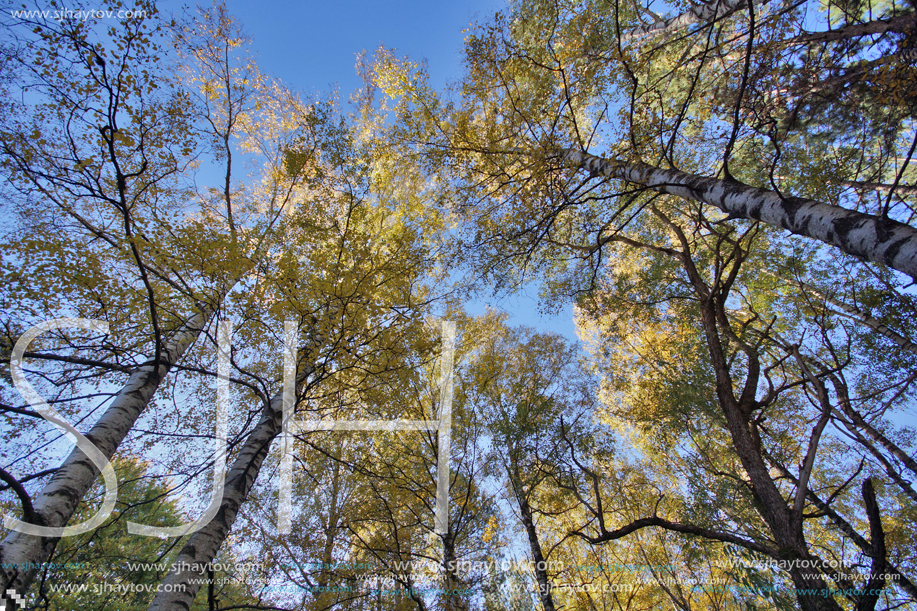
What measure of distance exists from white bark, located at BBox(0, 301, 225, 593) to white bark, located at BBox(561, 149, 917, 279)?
261 inches

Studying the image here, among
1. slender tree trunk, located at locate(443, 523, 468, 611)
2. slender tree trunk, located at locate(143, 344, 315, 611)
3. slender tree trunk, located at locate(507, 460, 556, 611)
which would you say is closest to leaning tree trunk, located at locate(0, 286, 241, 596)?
slender tree trunk, located at locate(143, 344, 315, 611)

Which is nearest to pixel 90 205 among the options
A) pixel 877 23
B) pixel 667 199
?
pixel 667 199

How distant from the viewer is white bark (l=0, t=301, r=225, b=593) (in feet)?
8.32

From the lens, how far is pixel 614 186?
6.76m

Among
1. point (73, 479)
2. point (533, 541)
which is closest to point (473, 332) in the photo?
point (533, 541)

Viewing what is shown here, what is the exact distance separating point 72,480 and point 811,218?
23.9 feet

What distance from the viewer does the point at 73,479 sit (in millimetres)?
3178

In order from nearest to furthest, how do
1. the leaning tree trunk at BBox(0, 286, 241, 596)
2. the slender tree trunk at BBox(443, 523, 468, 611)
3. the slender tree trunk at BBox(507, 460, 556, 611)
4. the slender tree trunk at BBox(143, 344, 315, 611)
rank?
the leaning tree trunk at BBox(0, 286, 241, 596)
the slender tree trunk at BBox(143, 344, 315, 611)
the slender tree trunk at BBox(443, 523, 468, 611)
the slender tree trunk at BBox(507, 460, 556, 611)

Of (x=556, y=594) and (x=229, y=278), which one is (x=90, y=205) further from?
(x=556, y=594)

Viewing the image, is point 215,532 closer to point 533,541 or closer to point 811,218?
point 533,541

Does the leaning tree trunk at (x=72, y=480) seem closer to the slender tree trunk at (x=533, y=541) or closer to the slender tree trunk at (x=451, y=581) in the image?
the slender tree trunk at (x=451, y=581)

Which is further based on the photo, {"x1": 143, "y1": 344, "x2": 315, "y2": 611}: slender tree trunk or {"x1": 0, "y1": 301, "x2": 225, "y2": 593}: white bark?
{"x1": 143, "y1": 344, "x2": 315, "y2": 611}: slender tree trunk

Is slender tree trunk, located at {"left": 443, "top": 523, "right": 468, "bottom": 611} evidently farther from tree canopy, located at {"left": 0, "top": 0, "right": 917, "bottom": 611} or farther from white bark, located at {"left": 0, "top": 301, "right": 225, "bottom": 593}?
white bark, located at {"left": 0, "top": 301, "right": 225, "bottom": 593}

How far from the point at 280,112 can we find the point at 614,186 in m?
7.99
